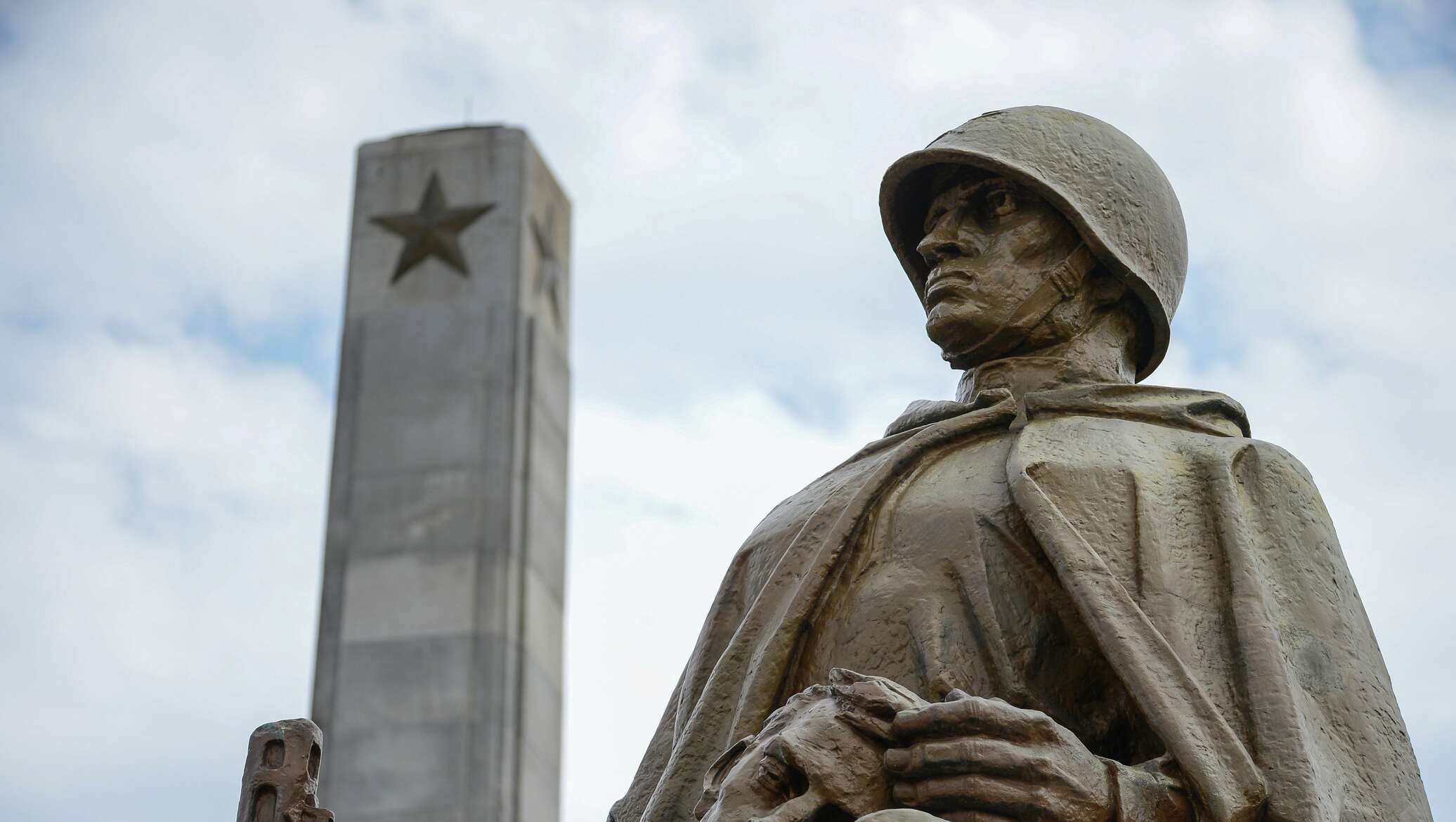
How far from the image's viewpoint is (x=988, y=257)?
6.95 m

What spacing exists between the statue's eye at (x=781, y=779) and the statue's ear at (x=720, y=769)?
218mm

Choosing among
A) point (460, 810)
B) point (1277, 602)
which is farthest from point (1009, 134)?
point (460, 810)

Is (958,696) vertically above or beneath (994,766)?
above

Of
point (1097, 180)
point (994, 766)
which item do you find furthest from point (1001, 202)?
point (994, 766)

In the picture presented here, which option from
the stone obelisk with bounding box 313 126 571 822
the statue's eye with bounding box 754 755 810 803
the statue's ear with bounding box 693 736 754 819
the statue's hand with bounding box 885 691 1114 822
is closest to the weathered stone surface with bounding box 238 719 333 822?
the statue's ear with bounding box 693 736 754 819

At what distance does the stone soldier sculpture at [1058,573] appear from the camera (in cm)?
555

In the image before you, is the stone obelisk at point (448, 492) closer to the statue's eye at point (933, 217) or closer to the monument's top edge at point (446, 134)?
the monument's top edge at point (446, 134)

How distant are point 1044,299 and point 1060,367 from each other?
0.65 feet

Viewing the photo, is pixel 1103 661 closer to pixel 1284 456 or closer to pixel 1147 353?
pixel 1284 456

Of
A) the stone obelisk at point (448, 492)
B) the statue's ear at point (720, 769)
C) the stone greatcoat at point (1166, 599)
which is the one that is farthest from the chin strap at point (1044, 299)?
the stone obelisk at point (448, 492)

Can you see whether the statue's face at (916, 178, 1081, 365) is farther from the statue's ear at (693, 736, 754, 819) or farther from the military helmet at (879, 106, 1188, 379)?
the statue's ear at (693, 736, 754, 819)

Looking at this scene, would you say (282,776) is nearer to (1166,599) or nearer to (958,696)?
(958,696)

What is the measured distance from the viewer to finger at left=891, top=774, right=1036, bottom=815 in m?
5.38

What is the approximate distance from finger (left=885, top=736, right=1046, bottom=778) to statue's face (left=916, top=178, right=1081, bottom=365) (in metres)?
1.76
